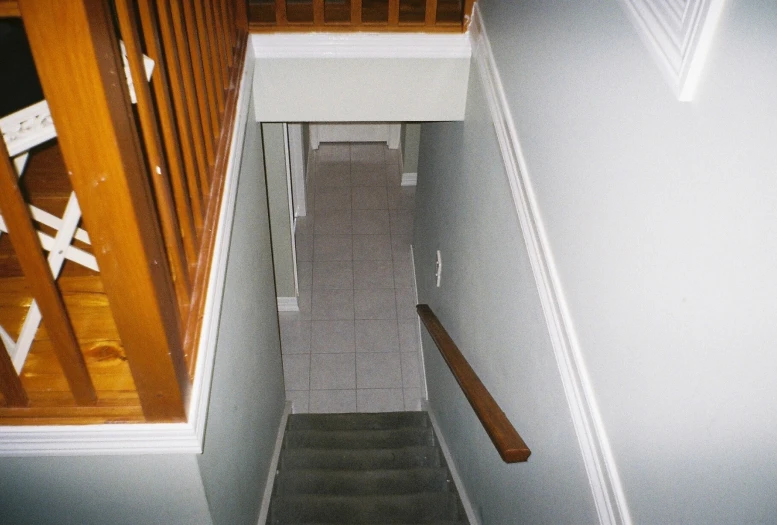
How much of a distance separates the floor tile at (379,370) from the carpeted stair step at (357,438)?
80cm

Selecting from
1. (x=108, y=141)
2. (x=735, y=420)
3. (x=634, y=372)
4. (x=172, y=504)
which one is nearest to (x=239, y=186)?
(x=172, y=504)

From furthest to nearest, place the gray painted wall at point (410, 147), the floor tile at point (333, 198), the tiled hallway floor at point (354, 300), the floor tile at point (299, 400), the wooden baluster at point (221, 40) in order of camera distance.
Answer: the gray painted wall at point (410, 147) → the floor tile at point (333, 198) → the tiled hallway floor at point (354, 300) → the floor tile at point (299, 400) → the wooden baluster at point (221, 40)

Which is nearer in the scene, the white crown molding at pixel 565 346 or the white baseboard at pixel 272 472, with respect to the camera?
the white crown molding at pixel 565 346

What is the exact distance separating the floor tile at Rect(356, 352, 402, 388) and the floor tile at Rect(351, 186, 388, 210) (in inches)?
86.2

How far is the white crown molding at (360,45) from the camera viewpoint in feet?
9.18

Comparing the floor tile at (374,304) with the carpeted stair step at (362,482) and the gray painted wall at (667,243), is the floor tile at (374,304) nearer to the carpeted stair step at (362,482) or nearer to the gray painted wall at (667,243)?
the carpeted stair step at (362,482)

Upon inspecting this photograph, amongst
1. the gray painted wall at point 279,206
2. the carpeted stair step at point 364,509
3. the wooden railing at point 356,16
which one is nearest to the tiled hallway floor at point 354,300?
the gray painted wall at point 279,206

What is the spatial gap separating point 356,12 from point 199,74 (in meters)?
1.31

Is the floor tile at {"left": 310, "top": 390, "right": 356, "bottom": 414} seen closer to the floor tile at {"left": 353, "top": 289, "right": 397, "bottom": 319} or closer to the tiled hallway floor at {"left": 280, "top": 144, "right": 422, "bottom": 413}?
the tiled hallway floor at {"left": 280, "top": 144, "right": 422, "bottom": 413}

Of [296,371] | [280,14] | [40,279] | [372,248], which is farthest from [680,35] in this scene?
[372,248]

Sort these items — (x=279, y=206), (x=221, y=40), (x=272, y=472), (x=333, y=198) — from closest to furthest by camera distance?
(x=221, y=40)
(x=272, y=472)
(x=279, y=206)
(x=333, y=198)

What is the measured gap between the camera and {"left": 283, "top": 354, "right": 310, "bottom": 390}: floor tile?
4.72m

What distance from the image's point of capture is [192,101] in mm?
1592

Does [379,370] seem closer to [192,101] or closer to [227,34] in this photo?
[227,34]
